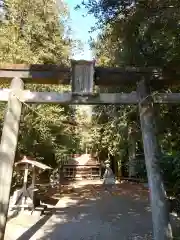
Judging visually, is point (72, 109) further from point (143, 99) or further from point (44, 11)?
point (143, 99)

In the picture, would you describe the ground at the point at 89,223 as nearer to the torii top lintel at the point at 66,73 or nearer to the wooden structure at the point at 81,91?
the wooden structure at the point at 81,91

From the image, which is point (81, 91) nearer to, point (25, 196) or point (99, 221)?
point (99, 221)

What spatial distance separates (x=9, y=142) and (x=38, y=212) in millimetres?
6013

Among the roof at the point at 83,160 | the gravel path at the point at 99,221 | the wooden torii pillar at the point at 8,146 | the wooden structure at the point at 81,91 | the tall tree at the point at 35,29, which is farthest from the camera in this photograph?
the roof at the point at 83,160

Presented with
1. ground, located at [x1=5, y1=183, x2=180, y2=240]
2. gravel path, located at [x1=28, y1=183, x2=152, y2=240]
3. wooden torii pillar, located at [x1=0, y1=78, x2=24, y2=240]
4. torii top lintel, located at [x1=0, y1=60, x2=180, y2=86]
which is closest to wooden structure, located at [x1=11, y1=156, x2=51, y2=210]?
ground, located at [x1=5, y1=183, x2=180, y2=240]

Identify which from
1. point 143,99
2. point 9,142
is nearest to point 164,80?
point 143,99

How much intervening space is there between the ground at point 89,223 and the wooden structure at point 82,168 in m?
12.1

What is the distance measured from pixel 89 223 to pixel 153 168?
4.42 meters

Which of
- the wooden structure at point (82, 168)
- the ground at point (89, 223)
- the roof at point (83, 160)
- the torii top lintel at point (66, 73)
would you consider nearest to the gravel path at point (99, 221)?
the ground at point (89, 223)

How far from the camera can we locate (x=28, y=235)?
23.1 feet

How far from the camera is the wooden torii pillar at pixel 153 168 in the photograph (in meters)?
4.32

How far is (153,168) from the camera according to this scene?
4562mm

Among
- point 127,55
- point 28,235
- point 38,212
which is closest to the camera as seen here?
point 28,235

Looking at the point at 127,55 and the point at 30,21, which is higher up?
the point at 30,21
